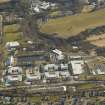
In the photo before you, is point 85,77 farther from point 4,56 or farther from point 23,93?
point 4,56

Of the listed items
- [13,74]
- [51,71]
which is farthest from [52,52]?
[13,74]

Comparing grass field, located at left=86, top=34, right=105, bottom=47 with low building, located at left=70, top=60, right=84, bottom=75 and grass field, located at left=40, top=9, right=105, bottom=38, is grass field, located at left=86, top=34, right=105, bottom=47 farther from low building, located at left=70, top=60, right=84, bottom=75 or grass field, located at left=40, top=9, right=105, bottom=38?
low building, located at left=70, top=60, right=84, bottom=75

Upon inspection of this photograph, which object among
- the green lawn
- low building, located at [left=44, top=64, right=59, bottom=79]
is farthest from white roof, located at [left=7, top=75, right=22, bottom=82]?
the green lawn

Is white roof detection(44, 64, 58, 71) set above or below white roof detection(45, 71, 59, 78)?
above

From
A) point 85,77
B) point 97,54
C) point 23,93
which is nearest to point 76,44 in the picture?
point 97,54

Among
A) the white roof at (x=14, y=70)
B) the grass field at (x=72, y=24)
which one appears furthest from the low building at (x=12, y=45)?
the white roof at (x=14, y=70)

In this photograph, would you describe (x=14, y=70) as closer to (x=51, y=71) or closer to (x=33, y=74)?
(x=33, y=74)

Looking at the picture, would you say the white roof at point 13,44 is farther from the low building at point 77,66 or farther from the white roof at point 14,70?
the low building at point 77,66

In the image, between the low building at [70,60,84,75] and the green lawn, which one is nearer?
the low building at [70,60,84,75]
